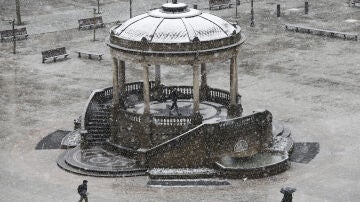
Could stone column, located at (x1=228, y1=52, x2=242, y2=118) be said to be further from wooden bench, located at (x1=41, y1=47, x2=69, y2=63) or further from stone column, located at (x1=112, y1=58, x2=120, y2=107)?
wooden bench, located at (x1=41, y1=47, x2=69, y2=63)

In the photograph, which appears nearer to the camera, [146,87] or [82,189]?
[82,189]

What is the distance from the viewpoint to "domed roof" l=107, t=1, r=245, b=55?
118 ft

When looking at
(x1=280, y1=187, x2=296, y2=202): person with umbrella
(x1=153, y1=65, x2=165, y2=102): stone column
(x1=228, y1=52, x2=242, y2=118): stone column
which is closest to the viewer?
(x1=280, y1=187, x2=296, y2=202): person with umbrella

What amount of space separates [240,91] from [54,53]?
15.5m

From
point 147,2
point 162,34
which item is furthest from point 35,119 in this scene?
point 147,2

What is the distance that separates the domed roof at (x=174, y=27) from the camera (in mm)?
36500

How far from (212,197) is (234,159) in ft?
14.1

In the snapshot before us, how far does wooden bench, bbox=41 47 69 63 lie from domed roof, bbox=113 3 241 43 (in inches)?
751

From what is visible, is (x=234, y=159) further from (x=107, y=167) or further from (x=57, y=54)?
(x=57, y=54)

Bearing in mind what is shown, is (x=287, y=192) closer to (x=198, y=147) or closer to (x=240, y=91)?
(x=198, y=147)

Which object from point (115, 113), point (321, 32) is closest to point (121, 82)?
point (115, 113)

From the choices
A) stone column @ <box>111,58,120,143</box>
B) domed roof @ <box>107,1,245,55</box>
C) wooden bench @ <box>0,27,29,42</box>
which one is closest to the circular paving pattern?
stone column @ <box>111,58,120,143</box>

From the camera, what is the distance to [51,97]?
4803cm

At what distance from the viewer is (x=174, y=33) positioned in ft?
120
